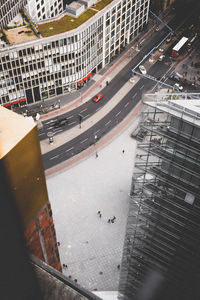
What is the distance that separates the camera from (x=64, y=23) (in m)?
110

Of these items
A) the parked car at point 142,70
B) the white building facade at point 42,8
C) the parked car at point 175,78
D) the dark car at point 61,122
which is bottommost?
the dark car at point 61,122

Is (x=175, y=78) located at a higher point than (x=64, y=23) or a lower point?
lower

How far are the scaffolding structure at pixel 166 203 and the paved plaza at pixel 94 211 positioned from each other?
63.8ft

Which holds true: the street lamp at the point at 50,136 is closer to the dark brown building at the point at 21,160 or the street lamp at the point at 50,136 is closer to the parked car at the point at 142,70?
the parked car at the point at 142,70

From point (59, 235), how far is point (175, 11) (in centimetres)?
11417

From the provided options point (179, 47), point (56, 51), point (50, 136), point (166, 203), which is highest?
point (166, 203)

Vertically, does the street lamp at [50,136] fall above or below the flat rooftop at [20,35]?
below

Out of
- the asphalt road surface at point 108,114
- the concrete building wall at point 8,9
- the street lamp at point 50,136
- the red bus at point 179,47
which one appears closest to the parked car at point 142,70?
the asphalt road surface at point 108,114

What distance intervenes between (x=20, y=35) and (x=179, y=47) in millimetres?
59121

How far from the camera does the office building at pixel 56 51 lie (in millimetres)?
102812

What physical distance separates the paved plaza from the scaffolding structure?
63.8 ft

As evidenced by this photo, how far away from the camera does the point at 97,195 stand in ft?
309

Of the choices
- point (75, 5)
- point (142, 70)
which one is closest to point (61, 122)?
point (75, 5)

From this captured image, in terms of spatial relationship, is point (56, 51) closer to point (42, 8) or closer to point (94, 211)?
point (42, 8)
